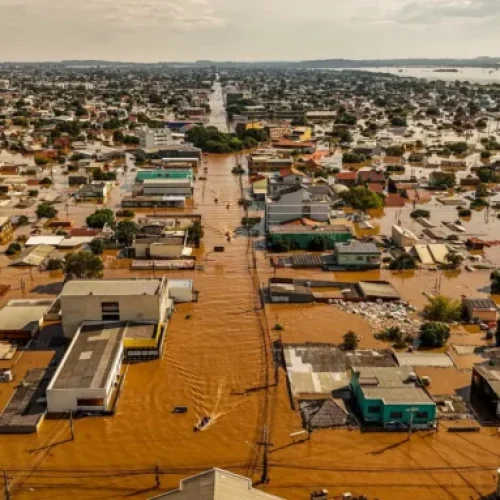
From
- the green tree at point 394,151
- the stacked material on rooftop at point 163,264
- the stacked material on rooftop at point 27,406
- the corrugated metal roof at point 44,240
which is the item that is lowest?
the stacked material on rooftop at point 27,406

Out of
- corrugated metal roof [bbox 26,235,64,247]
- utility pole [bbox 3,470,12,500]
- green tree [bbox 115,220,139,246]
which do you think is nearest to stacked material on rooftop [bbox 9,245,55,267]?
corrugated metal roof [bbox 26,235,64,247]

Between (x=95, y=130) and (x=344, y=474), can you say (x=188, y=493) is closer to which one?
(x=344, y=474)

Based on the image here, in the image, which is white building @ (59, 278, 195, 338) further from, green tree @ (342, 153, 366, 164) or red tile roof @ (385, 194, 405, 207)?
green tree @ (342, 153, 366, 164)

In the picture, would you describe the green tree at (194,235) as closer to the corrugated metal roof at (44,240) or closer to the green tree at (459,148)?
the corrugated metal roof at (44,240)

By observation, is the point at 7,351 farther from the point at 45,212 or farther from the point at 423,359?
the point at 45,212

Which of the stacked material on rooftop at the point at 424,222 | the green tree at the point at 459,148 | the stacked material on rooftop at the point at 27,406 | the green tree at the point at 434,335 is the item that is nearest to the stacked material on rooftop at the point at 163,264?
the stacked material on rooftop at the point at 27,406

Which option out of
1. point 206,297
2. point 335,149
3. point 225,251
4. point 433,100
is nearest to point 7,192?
point 225,251

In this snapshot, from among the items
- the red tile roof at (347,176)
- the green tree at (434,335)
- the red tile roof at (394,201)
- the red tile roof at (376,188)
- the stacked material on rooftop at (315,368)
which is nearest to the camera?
the stacked material on rooftop at (315,368)
